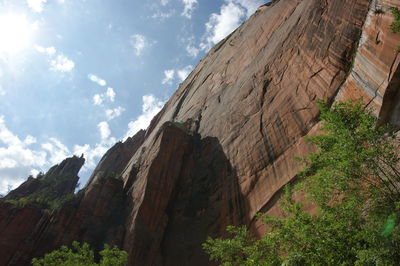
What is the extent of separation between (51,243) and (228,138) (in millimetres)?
19284

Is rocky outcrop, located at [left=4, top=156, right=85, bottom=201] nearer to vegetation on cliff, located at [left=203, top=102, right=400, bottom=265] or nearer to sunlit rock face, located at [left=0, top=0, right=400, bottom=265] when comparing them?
sunlit rock face, located at [left=0, top=0, right=400, bottom=265]

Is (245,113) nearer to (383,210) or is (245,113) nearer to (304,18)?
(304,18)

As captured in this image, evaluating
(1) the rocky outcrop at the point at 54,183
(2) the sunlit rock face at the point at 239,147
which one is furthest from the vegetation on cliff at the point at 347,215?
(1) the rocky outcrop at the point at 54,183

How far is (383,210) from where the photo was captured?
986 cm

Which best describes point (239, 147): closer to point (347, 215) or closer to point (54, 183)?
point (347, 215)

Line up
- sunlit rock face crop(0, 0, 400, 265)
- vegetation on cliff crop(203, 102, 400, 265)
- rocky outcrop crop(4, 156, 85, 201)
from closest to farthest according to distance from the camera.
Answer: vegetation on cliff crop(203, 102, 400, 265) → sunlit rock face crop(0, 0, 400, 265) → rocky outcrop crop(4, 156, 85, 201)

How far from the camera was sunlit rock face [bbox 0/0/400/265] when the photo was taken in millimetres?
19156

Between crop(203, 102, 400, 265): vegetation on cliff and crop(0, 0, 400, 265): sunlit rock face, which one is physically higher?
crop(0, 0, 400, 265): sunlit rock face

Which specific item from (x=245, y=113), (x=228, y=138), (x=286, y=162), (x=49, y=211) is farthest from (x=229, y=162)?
(x=49, y=211)

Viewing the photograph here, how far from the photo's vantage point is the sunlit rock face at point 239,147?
19156 mm

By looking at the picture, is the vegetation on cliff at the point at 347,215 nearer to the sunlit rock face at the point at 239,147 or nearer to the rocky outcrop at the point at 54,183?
the sunlit rock face at the point at 239,147

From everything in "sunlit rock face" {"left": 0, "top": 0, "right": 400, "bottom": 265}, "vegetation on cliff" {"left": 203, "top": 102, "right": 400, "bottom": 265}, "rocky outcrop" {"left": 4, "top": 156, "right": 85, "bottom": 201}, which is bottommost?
"vegetation on cliff" {"left": 203, "top": 102, "right": 400, "bottom": 265}

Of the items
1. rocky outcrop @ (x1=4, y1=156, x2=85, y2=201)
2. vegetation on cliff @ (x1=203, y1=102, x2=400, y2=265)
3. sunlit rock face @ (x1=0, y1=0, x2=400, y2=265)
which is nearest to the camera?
vegetation on cliff @ (x1=203, y1=102, x2=400, y2=265)

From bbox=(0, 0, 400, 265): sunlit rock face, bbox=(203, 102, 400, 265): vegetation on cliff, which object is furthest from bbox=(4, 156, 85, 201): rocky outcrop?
bbox=(203, 102, 400, 265): vegetation on cliff
